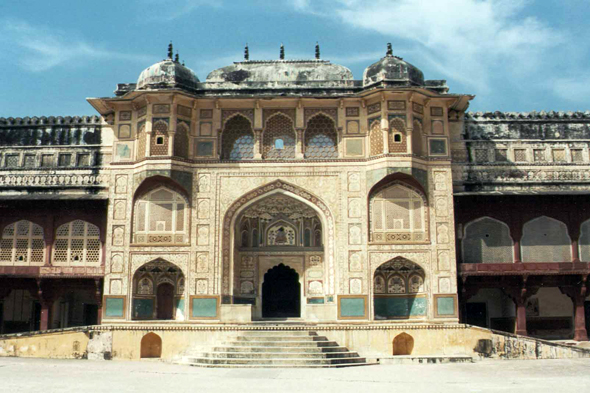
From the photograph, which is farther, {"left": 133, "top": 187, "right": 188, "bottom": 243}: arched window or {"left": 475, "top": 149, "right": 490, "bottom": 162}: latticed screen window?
{"left": 475, "top": 149, "right": 490, "bottom": 162}: latticed screen window

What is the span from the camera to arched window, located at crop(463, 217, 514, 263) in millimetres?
18484

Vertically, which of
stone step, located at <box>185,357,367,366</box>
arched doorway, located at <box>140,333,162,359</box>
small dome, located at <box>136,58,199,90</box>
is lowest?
stone step, located at <box>185,357,367,366</box>

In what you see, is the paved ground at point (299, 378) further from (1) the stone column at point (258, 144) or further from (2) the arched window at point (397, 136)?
(1) the stone column at point (258, 144)

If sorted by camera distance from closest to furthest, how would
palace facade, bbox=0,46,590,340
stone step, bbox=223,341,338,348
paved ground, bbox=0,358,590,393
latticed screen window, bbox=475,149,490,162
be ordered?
1. paved ground, bbox=0,358,590,393
2. stone step, bbox=223,341,338,348
3. palace facade, bbox=0,46,590,340
4. latticed screen window, bbox=475,149,490,162

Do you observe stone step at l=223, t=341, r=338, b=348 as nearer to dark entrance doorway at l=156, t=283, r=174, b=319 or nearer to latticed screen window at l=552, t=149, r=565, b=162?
dark entrance doorway at l=156, t=283, r=174, b=319

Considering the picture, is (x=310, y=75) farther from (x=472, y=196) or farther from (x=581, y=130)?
(x=581, y=130)

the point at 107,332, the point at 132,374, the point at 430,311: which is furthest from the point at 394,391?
the point at 107,332

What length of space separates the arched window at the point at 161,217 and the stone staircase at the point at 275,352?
3206 mm

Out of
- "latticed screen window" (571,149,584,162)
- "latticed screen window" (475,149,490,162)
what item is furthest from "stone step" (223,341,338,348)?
"latticed screen window" (571,149,584,162)

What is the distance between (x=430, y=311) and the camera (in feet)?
56.6

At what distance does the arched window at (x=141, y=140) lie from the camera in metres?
17.9

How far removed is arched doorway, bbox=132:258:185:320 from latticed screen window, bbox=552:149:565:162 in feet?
36.5

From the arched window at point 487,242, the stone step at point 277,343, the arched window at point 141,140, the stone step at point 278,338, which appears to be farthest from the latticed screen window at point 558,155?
the arched window at point 141,140

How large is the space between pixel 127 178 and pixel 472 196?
9.19 metres
